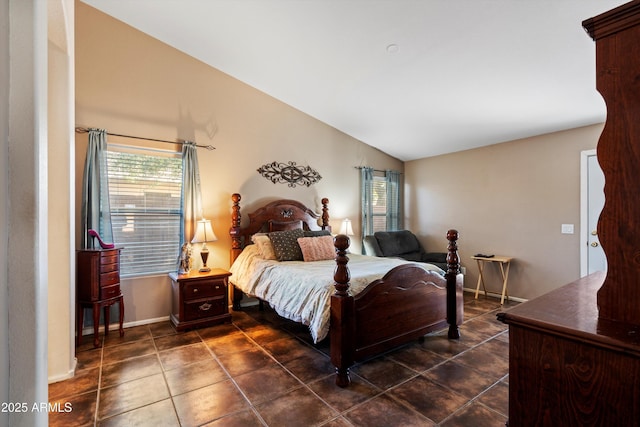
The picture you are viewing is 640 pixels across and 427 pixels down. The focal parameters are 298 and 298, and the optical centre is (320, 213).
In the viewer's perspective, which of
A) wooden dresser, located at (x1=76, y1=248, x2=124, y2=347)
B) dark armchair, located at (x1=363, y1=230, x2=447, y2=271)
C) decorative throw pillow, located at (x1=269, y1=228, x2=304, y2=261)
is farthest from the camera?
dark armchair, located at (x1=363, y1=230, x2=447, y2=271)

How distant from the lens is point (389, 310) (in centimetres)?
255

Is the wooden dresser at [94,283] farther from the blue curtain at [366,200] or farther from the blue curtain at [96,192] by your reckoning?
the blue curtain at [366,200]

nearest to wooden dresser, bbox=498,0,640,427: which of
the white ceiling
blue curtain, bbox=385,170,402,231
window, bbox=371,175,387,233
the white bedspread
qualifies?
the white bedspread

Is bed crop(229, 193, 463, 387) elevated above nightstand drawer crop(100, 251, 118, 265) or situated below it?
below

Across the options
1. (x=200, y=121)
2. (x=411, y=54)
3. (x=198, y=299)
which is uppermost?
(x=411, y=54)

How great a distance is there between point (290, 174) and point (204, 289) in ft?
6.85

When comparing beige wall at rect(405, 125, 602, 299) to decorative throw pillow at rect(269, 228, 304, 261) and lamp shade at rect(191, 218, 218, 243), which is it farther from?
lamp shade at rect(191, 218, 218, 243)

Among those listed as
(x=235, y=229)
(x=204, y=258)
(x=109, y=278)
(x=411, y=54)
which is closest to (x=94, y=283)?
(x=109, y=278)

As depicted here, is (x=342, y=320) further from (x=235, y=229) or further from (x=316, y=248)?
(x=235, y=229)

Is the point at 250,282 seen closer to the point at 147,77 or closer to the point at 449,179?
the point at 147,77

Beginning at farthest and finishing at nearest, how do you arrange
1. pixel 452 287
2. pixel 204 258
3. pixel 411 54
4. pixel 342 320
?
pixel 204 258 → pixel 452 287 → pixel 411 54 → pixel 342 320

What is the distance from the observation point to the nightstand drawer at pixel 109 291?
2922 mm

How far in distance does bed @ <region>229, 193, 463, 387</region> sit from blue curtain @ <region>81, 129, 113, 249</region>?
5.00 feet

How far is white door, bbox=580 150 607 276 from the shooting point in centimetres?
364
